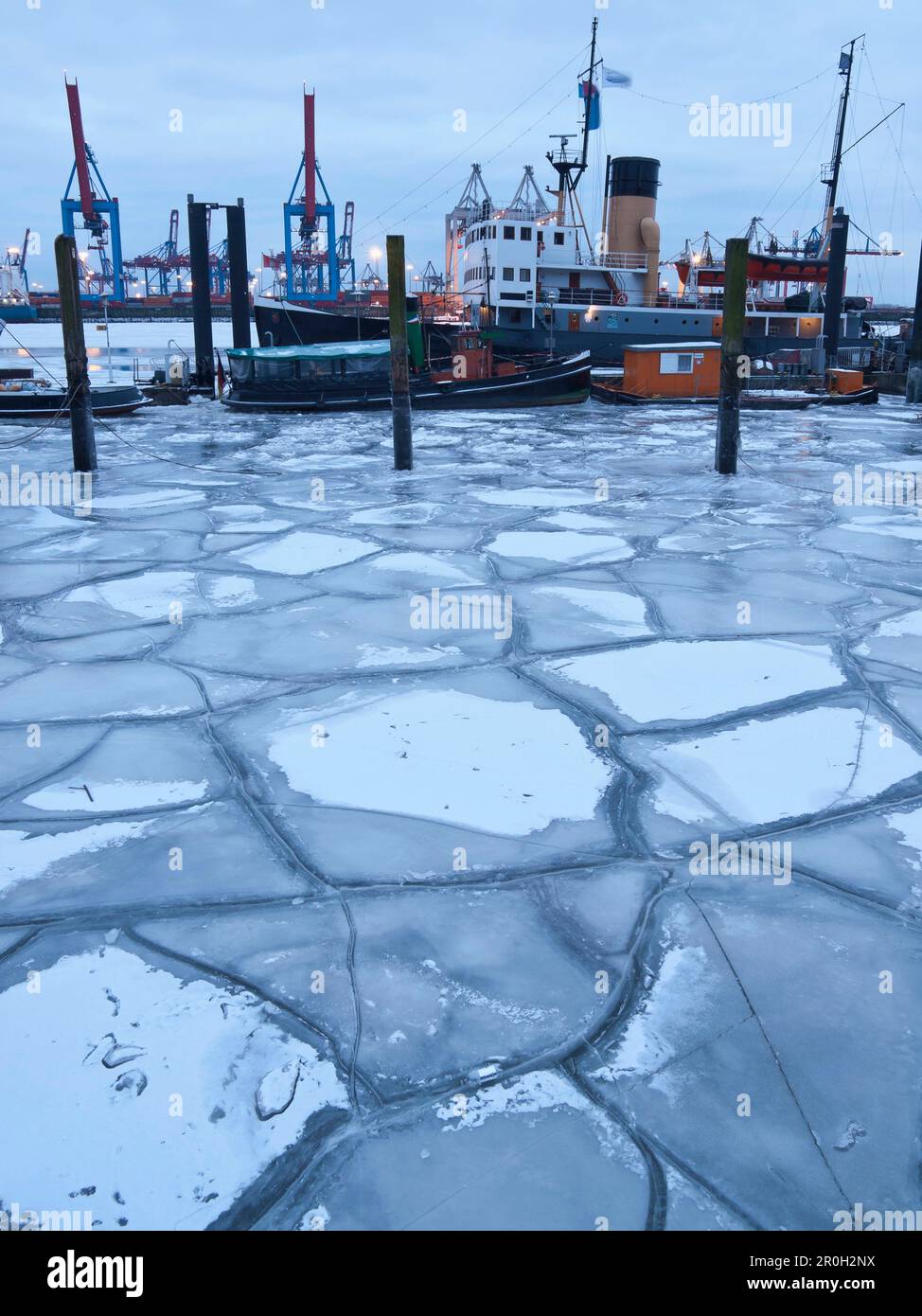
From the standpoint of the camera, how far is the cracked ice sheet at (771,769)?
11.7 ft

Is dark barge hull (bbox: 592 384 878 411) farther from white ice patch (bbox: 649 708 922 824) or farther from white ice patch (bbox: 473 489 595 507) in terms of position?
white ice patch (bbox: 649 708 922 824)

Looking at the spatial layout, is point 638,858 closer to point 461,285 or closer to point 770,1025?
point 770,1025

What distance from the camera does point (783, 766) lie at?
3941mm

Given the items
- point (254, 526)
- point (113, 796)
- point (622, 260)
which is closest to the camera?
point (113, 796)

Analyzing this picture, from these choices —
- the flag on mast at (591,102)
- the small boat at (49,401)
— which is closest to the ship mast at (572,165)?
the flag on mast at (591,102)

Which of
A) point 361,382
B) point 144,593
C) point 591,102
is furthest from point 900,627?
point 591,102

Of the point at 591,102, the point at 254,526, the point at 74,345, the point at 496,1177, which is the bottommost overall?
the point at 496,1177

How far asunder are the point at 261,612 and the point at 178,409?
1622 cm

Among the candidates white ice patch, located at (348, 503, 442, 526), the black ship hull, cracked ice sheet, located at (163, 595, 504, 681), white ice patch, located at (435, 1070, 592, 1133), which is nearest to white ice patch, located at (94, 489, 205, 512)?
white ice patch, located at (348, 503, 442, 526)

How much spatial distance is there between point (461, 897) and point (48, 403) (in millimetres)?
17945

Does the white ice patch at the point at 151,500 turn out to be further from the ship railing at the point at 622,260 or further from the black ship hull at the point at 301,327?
the ship railing at the point at 622,260

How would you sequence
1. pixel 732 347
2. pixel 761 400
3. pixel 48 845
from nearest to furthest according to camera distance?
1. pixel 48 845
2. pixel 732 347
3. pixel 761 400

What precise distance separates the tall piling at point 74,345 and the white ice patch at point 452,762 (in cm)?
877

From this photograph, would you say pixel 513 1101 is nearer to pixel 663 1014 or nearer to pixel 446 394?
pixel 663 1014
